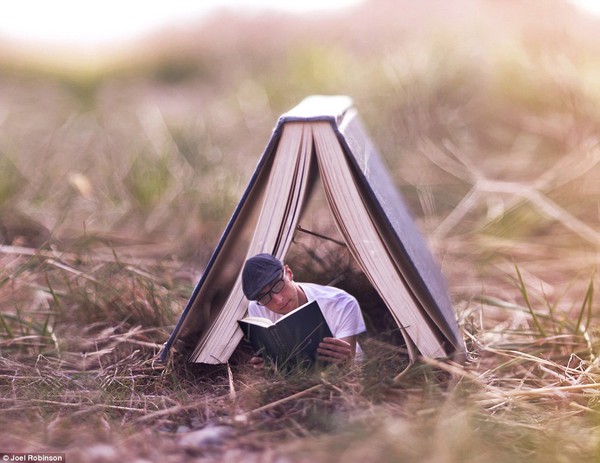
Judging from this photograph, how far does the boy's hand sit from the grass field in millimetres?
84

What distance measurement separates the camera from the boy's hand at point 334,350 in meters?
2.81

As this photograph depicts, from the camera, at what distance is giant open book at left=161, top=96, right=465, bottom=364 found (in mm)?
2699

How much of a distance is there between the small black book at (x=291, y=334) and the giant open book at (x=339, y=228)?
0.13m

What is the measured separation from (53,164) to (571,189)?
3779mm

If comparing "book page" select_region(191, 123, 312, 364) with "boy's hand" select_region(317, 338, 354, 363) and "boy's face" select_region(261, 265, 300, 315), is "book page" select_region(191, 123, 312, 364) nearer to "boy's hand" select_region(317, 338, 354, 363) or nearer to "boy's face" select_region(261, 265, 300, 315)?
"boy's face" select_region(261, 265, 300, 315)

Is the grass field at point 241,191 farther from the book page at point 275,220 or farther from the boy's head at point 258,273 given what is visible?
the boy's head at point 258,273

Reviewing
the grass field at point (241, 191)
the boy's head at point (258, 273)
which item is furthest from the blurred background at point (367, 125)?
the boy's head at point (258, 273)

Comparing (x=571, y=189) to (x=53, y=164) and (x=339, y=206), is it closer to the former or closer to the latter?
(x=339, y=206)

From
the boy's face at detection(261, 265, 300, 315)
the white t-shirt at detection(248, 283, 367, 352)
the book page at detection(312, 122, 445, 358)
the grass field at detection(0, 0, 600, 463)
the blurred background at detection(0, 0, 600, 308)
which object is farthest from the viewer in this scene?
the blurred background at detection(0, 0, 600, 308)

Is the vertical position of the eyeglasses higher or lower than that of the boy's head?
lower

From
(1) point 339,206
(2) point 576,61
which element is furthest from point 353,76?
(1) point 339,206

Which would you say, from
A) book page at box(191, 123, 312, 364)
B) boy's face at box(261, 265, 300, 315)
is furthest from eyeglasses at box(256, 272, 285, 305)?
book page at box(191, 123, 312, 364)

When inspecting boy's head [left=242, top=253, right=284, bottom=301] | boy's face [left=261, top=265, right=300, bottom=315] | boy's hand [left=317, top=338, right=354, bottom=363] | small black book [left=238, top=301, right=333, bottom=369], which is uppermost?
boy's head [left=242, top=253, right=284, bottom=301]

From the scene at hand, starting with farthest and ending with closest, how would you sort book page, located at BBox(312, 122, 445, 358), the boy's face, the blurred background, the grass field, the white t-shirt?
the blurred background
the white t-shirt
the boy's face
book page, located at BBox(312, 122, 445, 358)
the grass field
